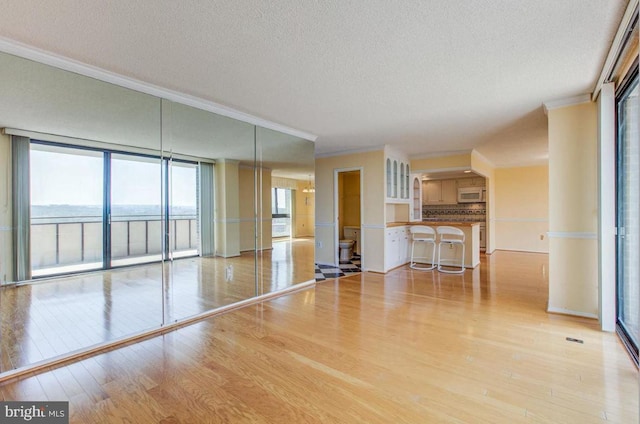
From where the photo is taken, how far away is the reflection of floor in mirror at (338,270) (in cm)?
541

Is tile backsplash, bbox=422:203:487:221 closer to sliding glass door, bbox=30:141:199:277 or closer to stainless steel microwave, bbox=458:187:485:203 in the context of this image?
stainless steel microwave, bbox=458:187:485:203

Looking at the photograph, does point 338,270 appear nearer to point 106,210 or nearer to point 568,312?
point 568,312

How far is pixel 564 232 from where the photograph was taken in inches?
130

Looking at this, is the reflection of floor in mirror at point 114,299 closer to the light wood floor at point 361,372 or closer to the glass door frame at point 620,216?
the light wood floor at point 361,372

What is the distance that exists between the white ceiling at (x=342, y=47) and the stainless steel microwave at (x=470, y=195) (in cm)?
532

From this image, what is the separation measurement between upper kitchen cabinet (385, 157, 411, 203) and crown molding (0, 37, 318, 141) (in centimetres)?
280

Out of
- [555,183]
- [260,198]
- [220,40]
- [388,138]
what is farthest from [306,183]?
[555,183]

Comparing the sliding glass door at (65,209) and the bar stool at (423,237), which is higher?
the sliding glass door at (65,209)

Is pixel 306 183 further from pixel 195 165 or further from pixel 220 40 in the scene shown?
pixel 220 40

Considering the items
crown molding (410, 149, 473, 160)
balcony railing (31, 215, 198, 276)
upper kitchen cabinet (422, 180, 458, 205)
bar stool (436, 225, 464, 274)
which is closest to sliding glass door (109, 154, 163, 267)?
balcony railing (31, 215, 198, 276)

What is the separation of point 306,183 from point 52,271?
353cm

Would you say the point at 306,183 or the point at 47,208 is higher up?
the point at 306,183

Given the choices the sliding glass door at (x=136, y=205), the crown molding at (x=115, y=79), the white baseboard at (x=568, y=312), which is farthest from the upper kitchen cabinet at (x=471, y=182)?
the sliding glass door at (x=136, y=205)

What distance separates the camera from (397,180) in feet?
20.1
